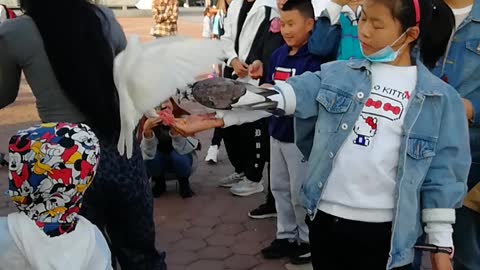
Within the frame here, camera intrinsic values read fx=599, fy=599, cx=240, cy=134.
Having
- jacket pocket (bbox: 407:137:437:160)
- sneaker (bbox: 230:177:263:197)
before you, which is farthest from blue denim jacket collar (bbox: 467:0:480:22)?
sneaker (bbox: 230:177:263:197)

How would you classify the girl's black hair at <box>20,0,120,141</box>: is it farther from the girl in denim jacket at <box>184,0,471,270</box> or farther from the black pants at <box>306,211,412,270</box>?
the black pants at <box>306,211,412,270</box>

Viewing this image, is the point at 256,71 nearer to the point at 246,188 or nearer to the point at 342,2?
the point at 342,2

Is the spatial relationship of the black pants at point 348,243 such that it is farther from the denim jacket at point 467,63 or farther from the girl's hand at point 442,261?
the denim jacket at point 467,63

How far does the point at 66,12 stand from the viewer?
2145mm

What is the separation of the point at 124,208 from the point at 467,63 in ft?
5.15

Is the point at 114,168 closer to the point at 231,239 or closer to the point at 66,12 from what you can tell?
the point at 66,12

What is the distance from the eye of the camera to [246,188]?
197 inches

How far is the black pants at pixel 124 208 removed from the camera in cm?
233

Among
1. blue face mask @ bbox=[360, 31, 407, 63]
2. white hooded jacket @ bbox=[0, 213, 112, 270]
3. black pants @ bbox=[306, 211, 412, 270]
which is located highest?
blue face mask @ bbox=[360, 31, 407, 63]

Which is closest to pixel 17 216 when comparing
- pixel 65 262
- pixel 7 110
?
pixel 65 262

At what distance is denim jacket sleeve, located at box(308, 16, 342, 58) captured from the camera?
128 inches

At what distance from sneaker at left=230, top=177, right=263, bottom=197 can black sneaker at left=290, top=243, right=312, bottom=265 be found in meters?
1.24

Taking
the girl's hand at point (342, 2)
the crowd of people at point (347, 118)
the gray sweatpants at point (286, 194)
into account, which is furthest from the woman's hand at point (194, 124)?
the gray sweatpants at point (286, 194)

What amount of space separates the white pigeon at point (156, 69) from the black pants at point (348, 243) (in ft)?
2.58
